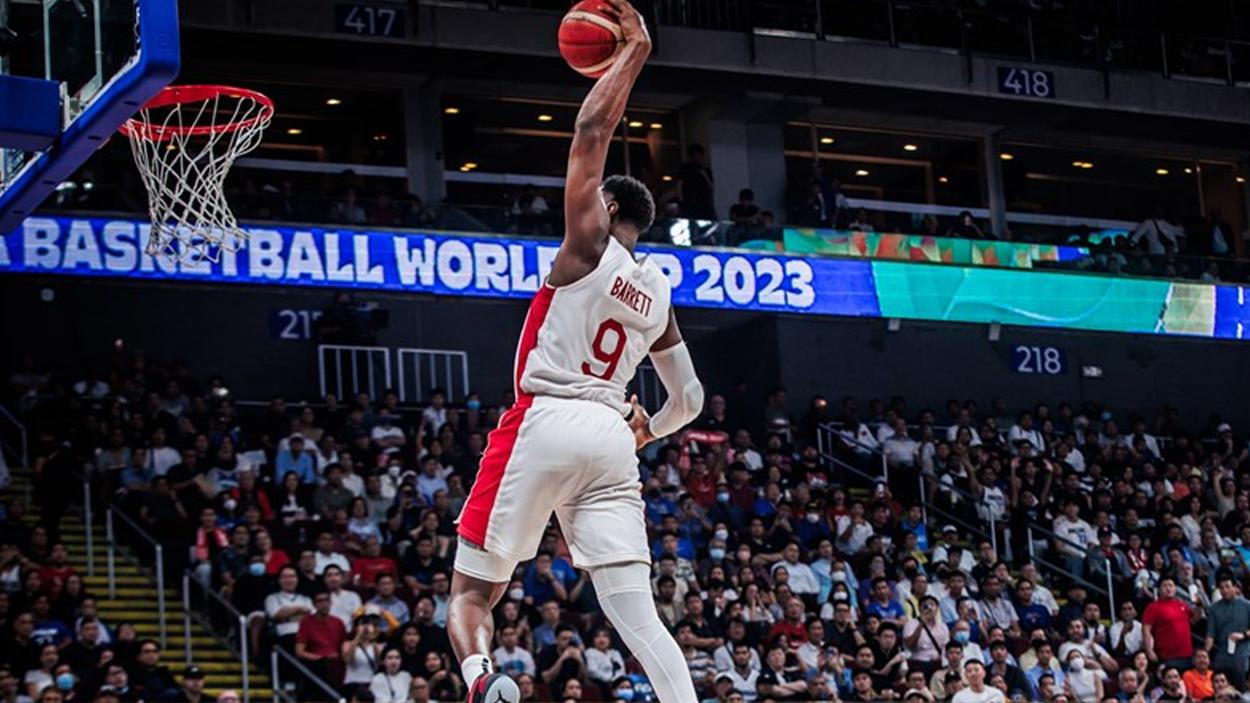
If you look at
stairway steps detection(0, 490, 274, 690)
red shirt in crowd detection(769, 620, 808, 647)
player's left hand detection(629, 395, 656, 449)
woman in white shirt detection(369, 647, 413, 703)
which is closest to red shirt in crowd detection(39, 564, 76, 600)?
stairway steps detection(0, 490, 274, 690)

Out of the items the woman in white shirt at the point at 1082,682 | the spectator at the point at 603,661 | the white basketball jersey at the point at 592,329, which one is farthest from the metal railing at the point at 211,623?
the white basketball jersey at the point at 592,329

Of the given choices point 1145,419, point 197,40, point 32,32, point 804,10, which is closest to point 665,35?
point 804,10

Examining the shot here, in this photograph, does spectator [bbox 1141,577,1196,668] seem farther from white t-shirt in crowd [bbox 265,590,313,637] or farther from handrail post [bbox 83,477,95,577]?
handrail post [bbox 83,477,95,577]

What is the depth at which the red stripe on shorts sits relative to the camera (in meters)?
6.48

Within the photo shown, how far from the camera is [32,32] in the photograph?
9.27 metres

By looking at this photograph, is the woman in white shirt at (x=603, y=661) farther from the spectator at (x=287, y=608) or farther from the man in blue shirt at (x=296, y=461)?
the man in blue shirt at (x=296, y=461)

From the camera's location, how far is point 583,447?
645 centimetres

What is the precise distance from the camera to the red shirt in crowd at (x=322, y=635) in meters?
15.1

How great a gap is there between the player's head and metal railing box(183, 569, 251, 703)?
8738 mm

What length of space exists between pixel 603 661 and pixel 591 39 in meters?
9.79

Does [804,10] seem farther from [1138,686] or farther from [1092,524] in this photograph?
[1138,686]

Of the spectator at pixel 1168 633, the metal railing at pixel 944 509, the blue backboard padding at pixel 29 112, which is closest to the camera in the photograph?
the blue backboard padding at pixel 29 112

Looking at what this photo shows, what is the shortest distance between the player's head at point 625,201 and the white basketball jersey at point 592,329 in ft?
0.48

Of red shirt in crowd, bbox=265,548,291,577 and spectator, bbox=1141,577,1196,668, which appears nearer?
red shirt in crowd, bbox=265,548,291,577
